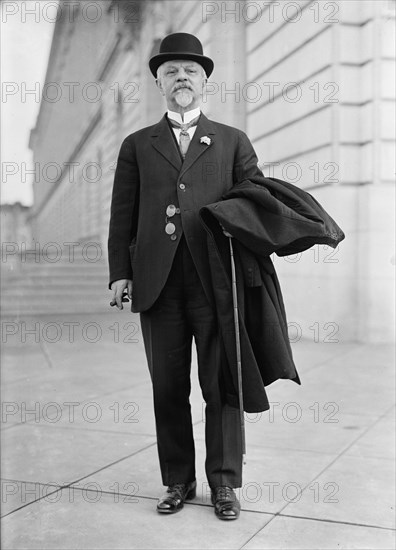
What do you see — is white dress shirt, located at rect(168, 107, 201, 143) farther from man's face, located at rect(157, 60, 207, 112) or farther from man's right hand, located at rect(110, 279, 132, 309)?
man's right hand, located at rect(110, 279, 132, 309)

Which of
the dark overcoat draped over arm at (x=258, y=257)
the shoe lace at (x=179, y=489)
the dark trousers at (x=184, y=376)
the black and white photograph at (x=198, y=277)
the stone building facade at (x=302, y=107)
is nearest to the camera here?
the dark overcoat draped over arm at (x=258, y=257)

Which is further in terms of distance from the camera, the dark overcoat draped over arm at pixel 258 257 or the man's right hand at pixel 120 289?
the man's right hand at pixel 120 289

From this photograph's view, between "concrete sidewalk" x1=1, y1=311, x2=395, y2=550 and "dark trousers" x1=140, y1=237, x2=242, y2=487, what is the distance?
0.19 m

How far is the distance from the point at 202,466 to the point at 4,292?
5.27 metres

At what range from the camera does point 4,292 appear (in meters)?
8.69

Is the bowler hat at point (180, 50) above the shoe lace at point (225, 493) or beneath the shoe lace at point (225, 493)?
above

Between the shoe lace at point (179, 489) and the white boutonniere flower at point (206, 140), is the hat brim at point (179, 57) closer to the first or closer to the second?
the white boutonniere flower at point (206, 140)

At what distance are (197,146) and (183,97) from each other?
20 cm

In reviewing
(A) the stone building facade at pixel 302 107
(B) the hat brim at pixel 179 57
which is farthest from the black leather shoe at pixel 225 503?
(A) the stone building facade at pixel 302 107

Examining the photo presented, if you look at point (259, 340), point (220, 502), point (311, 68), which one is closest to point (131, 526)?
point (220, 502)

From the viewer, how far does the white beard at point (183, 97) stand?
310cm

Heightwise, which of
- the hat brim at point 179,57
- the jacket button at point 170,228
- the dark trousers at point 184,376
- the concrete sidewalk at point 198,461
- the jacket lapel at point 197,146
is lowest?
the concrete sidewalk at point 198,461

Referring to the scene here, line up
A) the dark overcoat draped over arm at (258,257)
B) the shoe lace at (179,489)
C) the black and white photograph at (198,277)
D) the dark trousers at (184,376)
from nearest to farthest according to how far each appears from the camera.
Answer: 1. the dark overcoat draped over arm at (258,257)
2. the black and white photograph at (198,277)
3. the dark trousers at (184,376)
4. the shoe lace at (179,489)

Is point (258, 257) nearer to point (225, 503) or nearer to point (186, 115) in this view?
point (186, 115)
